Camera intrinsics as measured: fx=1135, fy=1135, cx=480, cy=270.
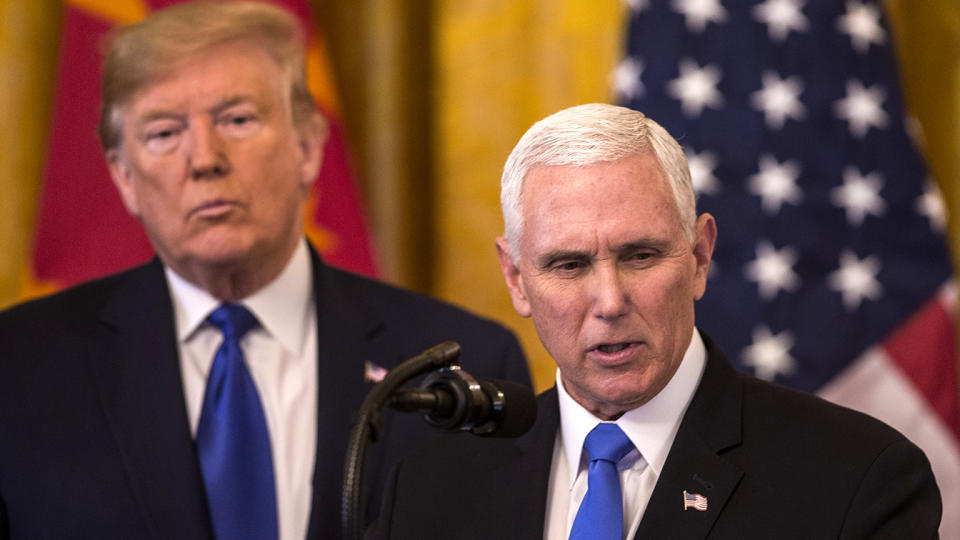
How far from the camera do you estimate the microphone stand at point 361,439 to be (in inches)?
51.3

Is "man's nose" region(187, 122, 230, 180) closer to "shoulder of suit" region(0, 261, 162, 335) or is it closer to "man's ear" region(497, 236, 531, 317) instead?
"shoulder of suit" region(0, 261, 162, 335)

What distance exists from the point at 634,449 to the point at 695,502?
0.14m

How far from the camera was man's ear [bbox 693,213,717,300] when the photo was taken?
73.6 inches

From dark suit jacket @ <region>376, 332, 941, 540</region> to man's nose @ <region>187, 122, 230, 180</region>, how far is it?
84 cm

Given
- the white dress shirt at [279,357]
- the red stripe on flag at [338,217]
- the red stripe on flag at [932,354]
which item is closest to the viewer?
the white dress shirt at [279,357]

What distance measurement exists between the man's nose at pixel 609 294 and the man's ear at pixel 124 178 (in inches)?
49.2

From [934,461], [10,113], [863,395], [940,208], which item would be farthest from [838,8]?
[10,113]

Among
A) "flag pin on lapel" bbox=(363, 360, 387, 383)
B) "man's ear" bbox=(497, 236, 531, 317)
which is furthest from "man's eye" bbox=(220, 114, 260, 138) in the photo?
"man's ear" bbox=(497, 236, 531, 317)

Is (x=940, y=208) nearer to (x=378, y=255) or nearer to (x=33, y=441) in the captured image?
(x=378, y=255)

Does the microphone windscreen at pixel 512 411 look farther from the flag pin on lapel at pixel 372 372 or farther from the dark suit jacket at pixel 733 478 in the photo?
the flag pin on lapel at pixel 372 372

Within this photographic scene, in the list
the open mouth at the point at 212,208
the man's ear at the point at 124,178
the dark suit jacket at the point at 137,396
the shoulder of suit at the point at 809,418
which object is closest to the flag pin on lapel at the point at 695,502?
the shoulder of suit at the point at 809,418

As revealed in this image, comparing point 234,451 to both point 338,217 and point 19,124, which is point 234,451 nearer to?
point 338,217

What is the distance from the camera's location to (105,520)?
7.34 feet

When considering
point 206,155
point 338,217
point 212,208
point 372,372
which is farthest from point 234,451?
point 338,217
